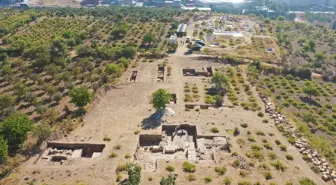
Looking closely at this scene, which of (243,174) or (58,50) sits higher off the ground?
(58,50)

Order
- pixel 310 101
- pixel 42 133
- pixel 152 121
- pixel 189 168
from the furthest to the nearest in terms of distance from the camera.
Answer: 1. pixel 310 101
2. pixel 152 121
3. pixel 42 133
4. pixel 189 168

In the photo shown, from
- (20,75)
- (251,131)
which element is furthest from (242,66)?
(20,75)

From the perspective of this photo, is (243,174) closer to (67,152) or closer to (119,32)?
(67,152)

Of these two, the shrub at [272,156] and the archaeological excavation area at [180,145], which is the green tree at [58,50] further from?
the shrub at [272,156]

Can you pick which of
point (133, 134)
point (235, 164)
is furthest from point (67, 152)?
point (235, 164)

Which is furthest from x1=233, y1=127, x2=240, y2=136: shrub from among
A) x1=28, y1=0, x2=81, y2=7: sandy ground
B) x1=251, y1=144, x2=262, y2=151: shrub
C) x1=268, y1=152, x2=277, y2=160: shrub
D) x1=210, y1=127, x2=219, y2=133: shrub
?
x1=28, y1=0, x2=81, y2=7: sandy ground

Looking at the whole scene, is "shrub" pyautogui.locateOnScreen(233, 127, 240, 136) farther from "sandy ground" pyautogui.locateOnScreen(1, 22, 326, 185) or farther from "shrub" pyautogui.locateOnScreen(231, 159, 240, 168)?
"shrub" pyautogui.locateOnScreen(231, 159, 240, 168)

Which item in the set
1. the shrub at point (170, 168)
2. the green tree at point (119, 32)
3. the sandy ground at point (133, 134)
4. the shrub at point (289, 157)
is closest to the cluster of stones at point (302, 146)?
the sandy ground at point (133, 134)
